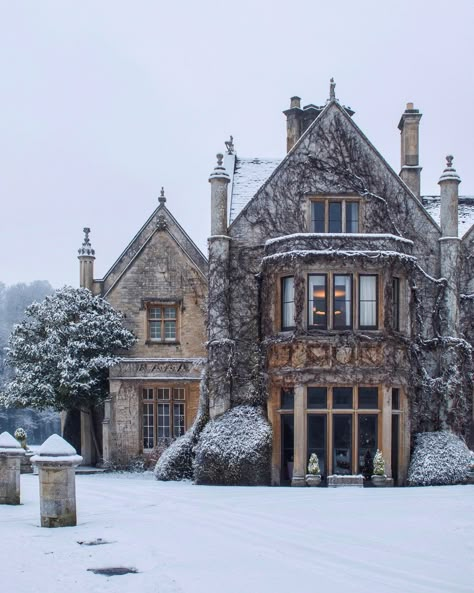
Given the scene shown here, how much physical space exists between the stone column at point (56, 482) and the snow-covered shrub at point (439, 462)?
12271mm

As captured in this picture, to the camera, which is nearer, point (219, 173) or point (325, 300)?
point (325, 300)

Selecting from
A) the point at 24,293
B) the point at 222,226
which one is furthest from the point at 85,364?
the point at 24,293

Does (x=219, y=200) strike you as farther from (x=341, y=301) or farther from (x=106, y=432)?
(x=106, y=432)

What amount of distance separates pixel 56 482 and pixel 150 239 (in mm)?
19240

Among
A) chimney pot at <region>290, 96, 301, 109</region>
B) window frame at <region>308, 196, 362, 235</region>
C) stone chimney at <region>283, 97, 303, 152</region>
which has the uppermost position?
chimney pot at <region>290, 96, 301, 109</region>

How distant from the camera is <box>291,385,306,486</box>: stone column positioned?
24.8m

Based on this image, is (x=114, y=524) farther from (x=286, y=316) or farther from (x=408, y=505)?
(x=286, y=316)

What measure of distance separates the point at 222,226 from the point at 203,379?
4.64 meters

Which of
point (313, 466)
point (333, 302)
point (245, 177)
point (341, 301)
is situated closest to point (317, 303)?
point (333, 302)

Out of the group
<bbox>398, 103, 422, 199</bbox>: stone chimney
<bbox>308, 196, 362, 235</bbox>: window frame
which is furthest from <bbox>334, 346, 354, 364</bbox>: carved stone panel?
<bbox>398, 103, 422, 199</bbox>: stone chimney

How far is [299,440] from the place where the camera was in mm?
24812

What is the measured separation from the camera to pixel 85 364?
104 feet

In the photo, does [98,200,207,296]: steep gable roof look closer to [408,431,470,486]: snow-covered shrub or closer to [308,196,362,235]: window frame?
[308,196,362,235]: window frame

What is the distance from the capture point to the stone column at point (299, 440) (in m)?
24.8
